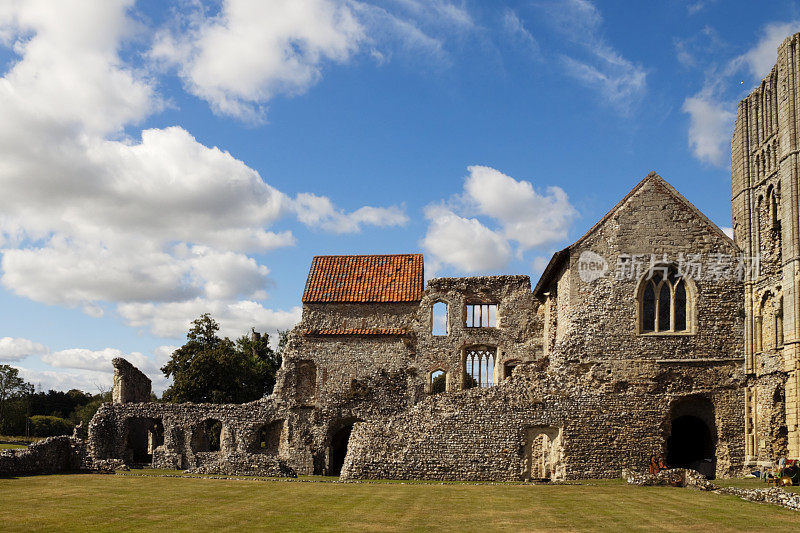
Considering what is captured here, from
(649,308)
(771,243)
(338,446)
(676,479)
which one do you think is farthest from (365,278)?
(676,479)

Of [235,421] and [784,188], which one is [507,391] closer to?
[784,188]

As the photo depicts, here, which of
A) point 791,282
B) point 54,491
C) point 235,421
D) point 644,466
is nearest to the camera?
point 54,491

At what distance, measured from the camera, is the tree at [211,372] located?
4712 cm

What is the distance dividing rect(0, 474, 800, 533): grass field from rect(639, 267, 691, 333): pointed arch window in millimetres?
7192

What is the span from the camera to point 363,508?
Result: 1775 cm

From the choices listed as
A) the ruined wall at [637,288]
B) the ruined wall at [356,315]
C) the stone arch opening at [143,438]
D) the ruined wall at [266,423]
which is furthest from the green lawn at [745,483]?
the stone arch opening at [143,438]

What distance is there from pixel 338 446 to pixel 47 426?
4309 cm

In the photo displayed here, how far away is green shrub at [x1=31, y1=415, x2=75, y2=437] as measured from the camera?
67.9 m

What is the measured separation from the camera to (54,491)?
20562 mm

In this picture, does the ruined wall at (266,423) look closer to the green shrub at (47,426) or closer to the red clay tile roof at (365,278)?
the red clay tile roof at (365,278)

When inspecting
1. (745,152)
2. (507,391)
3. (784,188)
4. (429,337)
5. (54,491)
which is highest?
(745,152)

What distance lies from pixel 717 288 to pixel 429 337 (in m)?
14.2

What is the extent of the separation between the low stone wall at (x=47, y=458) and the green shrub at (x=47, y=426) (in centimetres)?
4273

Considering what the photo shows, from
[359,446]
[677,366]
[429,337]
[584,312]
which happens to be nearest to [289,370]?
[429,337]
